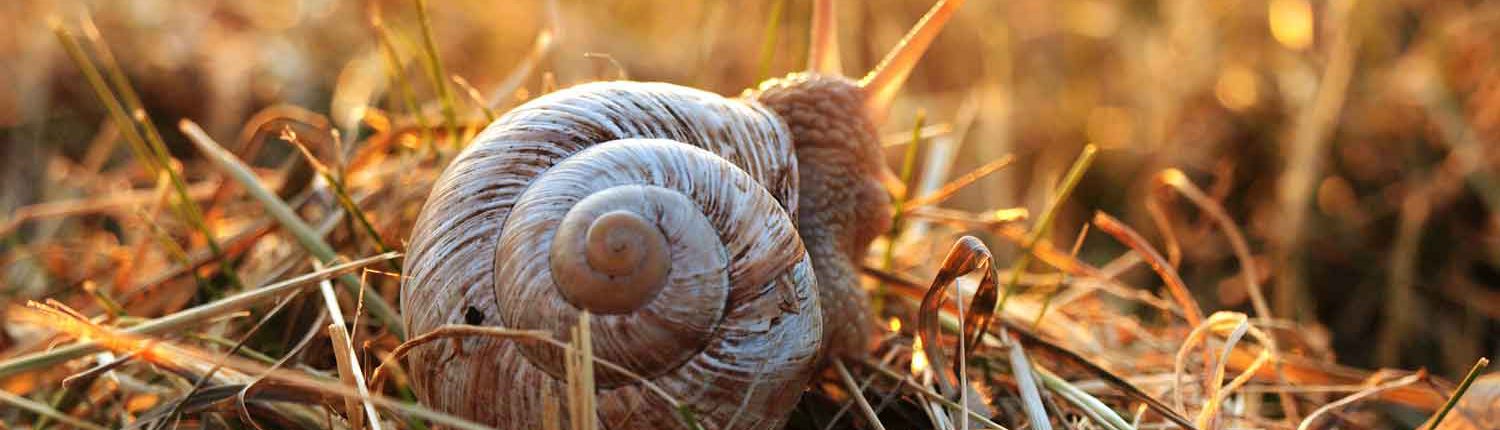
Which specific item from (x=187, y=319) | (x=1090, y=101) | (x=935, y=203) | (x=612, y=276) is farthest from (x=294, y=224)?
(x=1090, y=101)

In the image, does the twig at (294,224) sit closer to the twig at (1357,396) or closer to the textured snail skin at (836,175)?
the textured snail skin at (836,175)

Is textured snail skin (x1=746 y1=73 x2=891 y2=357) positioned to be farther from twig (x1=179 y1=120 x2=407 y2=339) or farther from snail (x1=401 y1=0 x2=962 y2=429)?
twig (x1=179 y1=120 x2=407 y2=339)

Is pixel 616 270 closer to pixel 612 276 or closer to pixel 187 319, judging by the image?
pixel 612 276

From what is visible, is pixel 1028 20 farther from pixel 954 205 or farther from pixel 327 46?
pixel 327 46

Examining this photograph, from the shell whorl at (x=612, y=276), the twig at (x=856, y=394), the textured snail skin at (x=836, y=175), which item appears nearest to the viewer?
the shell whorl at (x=612, y=276)

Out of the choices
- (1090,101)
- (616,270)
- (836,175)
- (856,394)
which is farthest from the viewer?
(1090,101)

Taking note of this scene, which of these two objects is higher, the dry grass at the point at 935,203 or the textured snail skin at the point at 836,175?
the textured snail skin at the point at 836,175

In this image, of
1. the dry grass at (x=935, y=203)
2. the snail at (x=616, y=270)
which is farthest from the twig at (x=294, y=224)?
the snail at (x=616, y=270)
